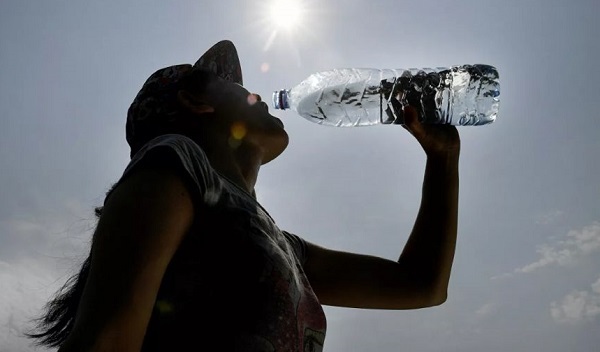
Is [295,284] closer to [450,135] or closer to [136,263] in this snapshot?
[136,263]

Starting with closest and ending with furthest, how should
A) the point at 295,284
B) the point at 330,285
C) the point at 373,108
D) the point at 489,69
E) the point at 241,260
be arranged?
the point at 241,260, the point at 295,284, the point at 330,285, the point at 489,69, the point at 373,108

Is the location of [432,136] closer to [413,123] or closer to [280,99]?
[413,123]

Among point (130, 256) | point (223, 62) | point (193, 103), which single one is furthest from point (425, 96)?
point (130, 256)

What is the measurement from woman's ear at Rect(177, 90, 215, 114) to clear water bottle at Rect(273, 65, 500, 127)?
1.55 meters

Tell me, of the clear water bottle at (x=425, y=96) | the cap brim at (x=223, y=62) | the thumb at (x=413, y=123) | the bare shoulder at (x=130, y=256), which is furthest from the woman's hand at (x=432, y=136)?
the bare shoulder at (x=130, y=256)

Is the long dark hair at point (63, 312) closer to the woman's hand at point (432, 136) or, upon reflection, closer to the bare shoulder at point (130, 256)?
the bare shoulder at point (130, 256)

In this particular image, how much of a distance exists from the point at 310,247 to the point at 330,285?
218 millimetres

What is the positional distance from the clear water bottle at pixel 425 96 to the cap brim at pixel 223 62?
99cm

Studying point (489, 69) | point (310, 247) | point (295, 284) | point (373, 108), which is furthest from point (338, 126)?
point (295, 284)

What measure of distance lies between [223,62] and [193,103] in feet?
2.28

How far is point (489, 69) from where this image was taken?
3949mm

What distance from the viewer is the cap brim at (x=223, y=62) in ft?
10.2

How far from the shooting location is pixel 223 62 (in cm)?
318

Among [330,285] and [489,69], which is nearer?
[330,285]
